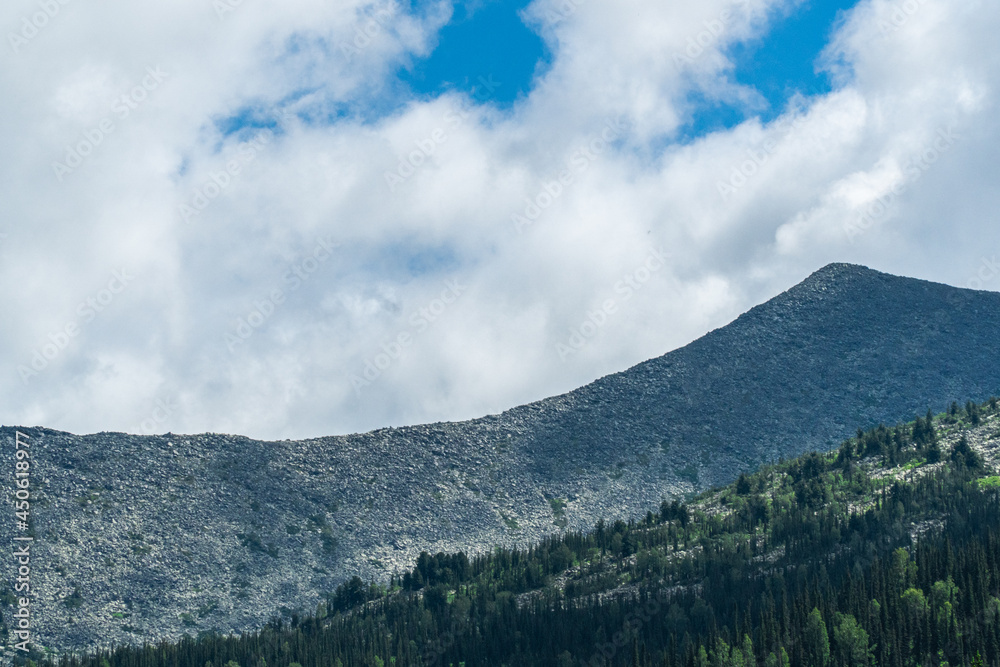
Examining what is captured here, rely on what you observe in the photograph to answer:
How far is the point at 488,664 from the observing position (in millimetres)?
185375

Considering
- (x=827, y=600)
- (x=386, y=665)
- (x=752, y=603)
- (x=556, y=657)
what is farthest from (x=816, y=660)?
(x=386, y=665)

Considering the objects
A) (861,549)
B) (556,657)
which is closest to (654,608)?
(556,657)

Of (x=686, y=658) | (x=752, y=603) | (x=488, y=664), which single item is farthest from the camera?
(x=488, y=664)

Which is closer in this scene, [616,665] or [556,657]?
[616,665]

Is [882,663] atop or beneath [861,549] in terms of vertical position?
beneath

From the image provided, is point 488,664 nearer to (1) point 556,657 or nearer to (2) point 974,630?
(1) point 556,657

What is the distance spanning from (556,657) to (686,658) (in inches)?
1321

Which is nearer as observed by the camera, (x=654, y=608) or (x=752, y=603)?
(x=752, y=603)

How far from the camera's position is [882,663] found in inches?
5477

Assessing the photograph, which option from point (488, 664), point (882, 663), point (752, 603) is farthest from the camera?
point (488, 664)

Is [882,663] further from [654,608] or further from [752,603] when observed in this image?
[654,608]

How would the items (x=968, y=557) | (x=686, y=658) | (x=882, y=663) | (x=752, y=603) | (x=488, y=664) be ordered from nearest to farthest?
(x=882, y=663)
(x=686, y=658)
(x=968, y=557)
(x=752, y=603)
(x=488, y=664)

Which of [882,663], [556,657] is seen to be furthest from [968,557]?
[556,657]

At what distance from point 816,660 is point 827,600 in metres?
17.7
